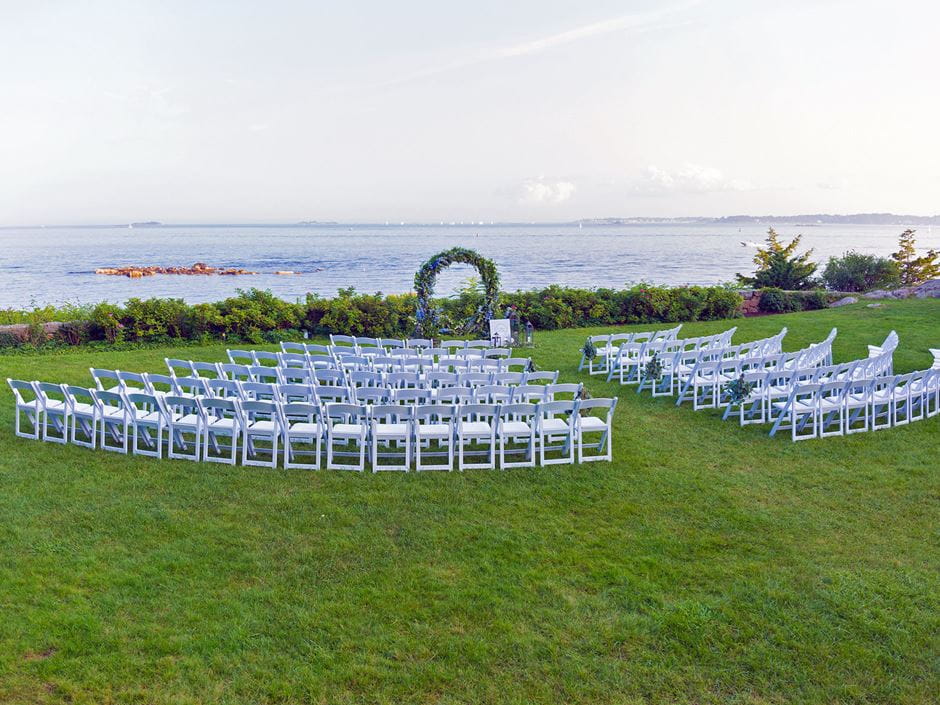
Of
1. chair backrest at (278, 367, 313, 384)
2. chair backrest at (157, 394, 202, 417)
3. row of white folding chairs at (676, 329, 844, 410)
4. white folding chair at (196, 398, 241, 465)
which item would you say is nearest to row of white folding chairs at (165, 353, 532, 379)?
chair backrest at (278, 367, 313, 384)

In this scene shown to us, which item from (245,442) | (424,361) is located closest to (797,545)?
(245,442)

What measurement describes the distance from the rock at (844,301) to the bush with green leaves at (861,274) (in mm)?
7297

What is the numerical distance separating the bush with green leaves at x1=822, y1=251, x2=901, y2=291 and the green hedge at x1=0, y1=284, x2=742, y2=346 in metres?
11.7

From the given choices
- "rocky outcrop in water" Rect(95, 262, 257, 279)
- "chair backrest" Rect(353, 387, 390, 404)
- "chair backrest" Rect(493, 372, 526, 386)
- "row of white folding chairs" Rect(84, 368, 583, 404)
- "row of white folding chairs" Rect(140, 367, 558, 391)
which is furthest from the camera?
"rocky outcrop in water" Rect(95, 262, 257, 279)

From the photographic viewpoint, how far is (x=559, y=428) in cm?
823

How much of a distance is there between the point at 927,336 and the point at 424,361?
1238 cm

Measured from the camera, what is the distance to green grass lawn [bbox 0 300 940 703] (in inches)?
167

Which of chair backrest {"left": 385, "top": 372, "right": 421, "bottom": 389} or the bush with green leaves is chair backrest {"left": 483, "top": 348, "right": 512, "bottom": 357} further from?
the bush with green leaves

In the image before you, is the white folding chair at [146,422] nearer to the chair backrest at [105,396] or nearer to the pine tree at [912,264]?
the chair backrest at [105,396]

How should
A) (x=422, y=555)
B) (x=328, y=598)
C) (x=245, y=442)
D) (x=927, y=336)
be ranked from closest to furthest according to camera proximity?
(x=328, y=598)
(x=422, y=555)
(x=245, y=442)
(x=927, y=336)

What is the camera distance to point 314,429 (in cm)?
816

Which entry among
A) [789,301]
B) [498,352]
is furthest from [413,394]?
[789,301]

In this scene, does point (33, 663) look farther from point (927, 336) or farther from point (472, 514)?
point (927, 336)

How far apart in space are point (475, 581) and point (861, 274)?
30987 millimetres
